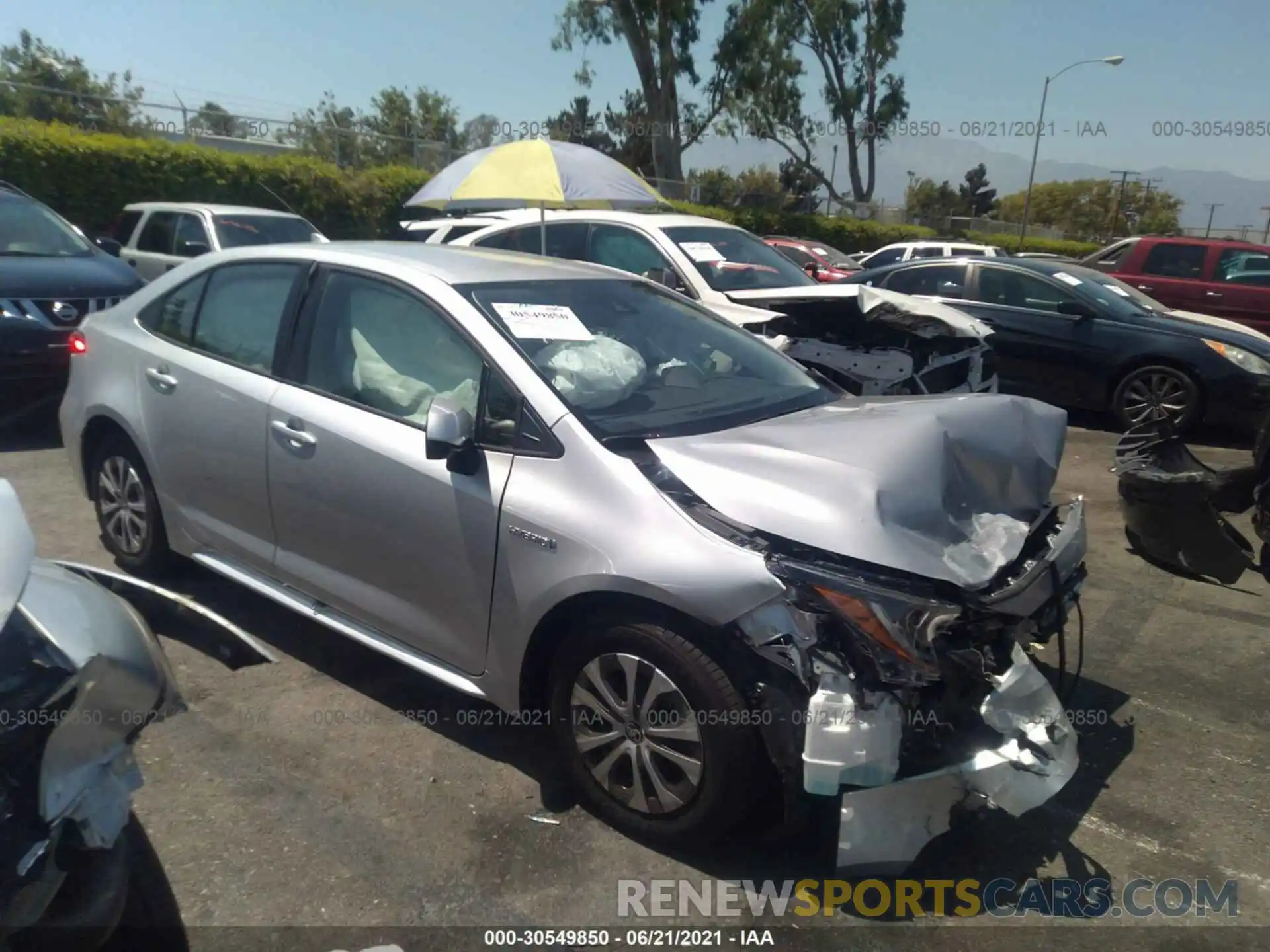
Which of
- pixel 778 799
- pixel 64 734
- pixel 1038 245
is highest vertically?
pixel 64 734

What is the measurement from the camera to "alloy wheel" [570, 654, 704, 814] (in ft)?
9.33

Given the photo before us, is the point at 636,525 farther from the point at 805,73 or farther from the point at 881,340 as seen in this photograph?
the point at 805,73

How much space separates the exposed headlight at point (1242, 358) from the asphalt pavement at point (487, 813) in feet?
16.2

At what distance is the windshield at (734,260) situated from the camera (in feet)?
25.8

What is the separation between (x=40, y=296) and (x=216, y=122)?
15.7 metres

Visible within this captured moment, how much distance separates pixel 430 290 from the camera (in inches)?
140

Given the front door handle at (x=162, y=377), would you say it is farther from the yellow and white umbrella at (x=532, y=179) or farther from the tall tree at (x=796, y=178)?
the tall tree at (x=796, y=178)

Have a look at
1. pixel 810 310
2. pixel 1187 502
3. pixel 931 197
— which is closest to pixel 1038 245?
pixel 931 197

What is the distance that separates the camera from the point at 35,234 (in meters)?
8.03

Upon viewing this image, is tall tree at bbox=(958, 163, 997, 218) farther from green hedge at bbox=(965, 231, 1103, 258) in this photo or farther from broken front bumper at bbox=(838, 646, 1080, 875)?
broken front bumper at bbox=(838, 646, 1080, 875)

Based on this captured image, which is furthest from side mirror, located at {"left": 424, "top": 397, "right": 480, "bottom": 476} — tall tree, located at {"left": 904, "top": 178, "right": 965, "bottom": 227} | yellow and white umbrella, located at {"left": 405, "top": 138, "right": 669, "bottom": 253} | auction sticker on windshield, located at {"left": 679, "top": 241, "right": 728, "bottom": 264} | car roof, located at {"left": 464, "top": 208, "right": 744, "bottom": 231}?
tall tree, located at {"left": 904, "top": 178, "right": 965, "bottom": 227}

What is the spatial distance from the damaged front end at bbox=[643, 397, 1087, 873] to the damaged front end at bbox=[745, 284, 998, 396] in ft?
11.6

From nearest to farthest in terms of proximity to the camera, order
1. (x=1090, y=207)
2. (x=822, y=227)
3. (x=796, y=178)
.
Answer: (x=822, y=227)
(x=796, y=178)
(x=1090, y=207)

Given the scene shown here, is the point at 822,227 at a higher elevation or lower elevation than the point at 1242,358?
lower
